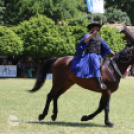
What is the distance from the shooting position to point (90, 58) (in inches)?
328

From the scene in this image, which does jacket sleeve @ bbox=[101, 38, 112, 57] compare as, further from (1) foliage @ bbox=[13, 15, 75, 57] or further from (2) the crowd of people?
(2) the crowd of people

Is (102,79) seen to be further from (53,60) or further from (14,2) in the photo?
(14,2)

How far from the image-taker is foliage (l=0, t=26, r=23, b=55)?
2961 cm

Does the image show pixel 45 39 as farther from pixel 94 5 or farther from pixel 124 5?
pixel 124 5

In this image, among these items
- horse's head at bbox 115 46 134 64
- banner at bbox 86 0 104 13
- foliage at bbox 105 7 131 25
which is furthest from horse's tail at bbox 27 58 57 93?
foliage at bbox 105 7 131 25

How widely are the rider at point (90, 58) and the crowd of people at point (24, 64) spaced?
891 inches

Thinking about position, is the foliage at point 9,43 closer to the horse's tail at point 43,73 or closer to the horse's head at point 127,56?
the horse's tail at point 43,73

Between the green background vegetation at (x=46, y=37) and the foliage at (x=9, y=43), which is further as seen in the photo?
the green background vegetation at (x=46, y=37)

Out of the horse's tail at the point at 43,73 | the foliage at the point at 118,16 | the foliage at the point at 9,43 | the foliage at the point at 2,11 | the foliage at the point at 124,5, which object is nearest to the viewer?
the horse's tail at the point at 43,73

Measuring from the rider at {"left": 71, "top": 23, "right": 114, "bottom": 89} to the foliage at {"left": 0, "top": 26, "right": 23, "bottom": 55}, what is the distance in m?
21.7

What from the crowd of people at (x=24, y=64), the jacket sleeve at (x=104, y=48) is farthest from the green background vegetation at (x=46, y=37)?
the jacket sleeve at (x=104, y=48)

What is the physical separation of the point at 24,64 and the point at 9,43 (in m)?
2.51

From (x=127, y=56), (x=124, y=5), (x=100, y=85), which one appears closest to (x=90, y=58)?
(x=100, y=85)

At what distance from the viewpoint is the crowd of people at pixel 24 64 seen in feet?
102
